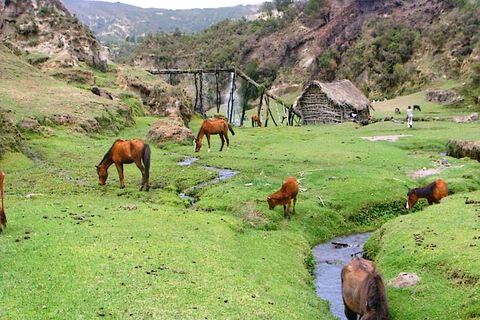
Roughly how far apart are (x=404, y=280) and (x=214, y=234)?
5.78 meters

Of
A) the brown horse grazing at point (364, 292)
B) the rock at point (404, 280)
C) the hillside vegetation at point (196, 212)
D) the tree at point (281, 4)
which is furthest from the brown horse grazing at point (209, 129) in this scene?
the tree at point (281, 4)

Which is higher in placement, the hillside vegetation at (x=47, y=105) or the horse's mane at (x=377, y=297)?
the hillside vegetation at (x=47, y=105)

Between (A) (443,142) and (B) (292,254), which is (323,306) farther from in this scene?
(A) (443,142)

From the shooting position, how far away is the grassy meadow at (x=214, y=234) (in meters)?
10.3

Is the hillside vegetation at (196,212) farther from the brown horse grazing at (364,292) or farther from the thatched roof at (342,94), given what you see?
the thatched roof at (342,94)

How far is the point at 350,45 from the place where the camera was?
352 feet

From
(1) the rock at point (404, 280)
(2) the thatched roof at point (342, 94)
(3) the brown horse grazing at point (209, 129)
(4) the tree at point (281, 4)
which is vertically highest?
(4) the tree at point (281, 4)

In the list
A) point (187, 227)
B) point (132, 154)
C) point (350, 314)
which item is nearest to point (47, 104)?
point (132, 154)

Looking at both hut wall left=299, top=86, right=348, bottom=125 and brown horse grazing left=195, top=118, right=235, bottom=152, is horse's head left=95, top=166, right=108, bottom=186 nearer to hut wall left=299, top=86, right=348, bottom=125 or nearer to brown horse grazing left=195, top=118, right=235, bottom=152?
brown horse grazing left=195, top=118, right=235, bottom=152

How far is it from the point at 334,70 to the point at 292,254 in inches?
3694

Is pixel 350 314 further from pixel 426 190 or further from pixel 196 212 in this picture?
pixel 426 190

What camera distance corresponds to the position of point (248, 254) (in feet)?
47.9

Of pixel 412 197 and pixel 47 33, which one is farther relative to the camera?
pixel 47 33

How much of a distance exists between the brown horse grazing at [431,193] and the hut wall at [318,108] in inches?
1497
